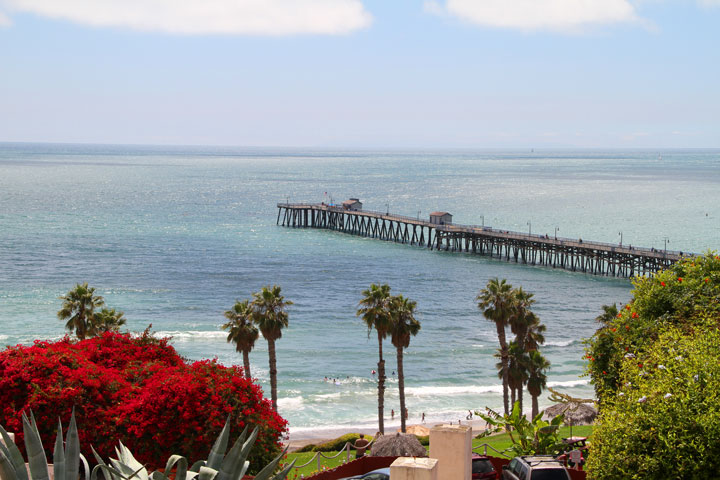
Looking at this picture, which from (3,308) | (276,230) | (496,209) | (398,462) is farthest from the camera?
(496,209)

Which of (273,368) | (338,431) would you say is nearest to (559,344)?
(338,431)

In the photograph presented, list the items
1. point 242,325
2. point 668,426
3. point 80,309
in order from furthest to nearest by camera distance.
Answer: point 242,325
point 80,309
point 668,426

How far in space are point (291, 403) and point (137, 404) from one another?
27392 millimetres

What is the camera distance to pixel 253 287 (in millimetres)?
75812

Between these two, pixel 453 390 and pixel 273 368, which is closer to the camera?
pixel 273 368

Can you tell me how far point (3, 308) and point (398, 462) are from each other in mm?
60682

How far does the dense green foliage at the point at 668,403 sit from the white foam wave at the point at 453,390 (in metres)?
27.1

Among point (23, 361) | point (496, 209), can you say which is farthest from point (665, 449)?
point (496, 209)

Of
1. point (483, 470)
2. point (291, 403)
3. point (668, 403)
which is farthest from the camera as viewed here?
point (291, 403)

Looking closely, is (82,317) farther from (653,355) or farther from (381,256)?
(381,256)

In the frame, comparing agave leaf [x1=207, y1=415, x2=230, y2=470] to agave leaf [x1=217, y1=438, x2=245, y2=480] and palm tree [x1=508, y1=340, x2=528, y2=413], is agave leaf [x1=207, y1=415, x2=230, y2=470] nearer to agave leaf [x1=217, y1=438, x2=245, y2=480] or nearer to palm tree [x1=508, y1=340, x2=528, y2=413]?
agave leaf [x1=217, y1=438, x2=245, y2=480]

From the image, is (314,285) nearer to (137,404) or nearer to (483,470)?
(137,404)

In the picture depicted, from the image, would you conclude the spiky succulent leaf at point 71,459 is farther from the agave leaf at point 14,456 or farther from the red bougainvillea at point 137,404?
the red bougainvillea at point 137,404

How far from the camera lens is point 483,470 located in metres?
17.4
